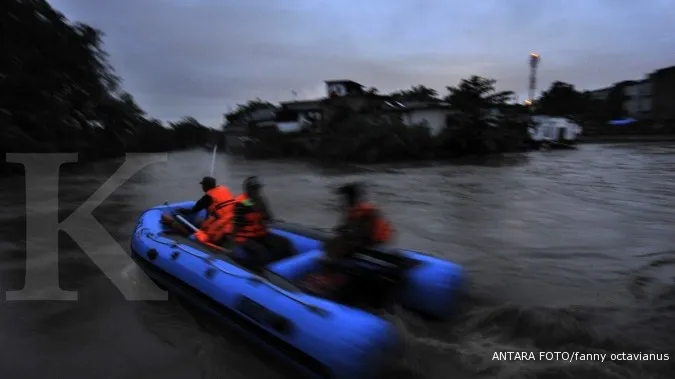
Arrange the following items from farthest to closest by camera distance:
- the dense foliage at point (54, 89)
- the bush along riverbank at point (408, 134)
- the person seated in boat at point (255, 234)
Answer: the bush along riverbank at point (408, 134) < the dense foliage at point (54, 89) < the person seated in boat at point (255, 234)

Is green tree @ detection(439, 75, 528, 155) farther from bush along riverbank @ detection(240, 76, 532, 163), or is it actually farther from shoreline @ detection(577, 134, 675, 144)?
shoreline @ detection(577, 134, 675, 144)

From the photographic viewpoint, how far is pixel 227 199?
5.69m

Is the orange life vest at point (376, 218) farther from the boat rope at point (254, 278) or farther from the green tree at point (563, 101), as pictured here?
the green tree at point (563, 101)

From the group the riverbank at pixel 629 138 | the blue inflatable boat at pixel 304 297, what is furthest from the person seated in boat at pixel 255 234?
the riverbank at pixel 629 138

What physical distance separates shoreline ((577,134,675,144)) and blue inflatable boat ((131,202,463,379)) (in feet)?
118

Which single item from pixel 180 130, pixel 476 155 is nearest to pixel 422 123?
pixel 476 155

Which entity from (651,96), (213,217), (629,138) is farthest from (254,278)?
(651,96)

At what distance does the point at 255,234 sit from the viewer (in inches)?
187

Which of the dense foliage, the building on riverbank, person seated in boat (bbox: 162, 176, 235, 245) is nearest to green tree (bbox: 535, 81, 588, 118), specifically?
the building on riverbank

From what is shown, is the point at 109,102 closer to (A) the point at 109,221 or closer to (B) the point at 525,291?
(A) the point at 109,221

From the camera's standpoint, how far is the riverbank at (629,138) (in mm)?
34438

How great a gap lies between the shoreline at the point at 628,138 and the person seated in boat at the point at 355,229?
36.1 meters

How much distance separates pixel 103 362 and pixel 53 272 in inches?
108

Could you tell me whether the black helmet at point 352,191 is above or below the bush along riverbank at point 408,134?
below
